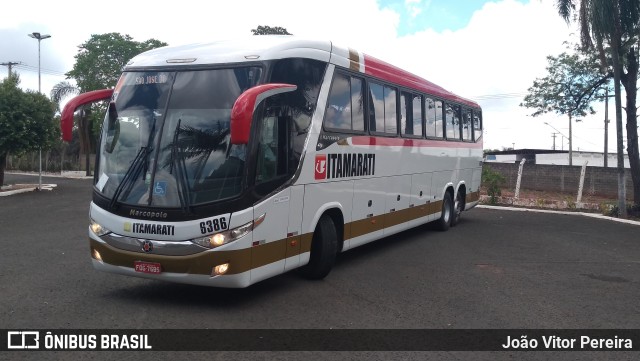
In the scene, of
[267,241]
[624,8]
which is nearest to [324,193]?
[267,241]

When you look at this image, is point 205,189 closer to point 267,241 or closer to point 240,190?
point 240,190

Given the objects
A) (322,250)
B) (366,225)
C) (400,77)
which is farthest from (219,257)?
(400,77)

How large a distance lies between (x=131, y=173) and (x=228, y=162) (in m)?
1.22

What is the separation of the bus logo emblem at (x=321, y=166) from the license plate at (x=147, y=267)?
2.59 m

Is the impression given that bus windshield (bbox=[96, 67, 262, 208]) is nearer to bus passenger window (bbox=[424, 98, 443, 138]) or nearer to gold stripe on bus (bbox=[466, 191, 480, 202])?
bus passenger window (bbox=[424, 98, 443, 138])

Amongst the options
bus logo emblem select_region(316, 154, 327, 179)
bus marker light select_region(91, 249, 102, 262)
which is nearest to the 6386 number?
bus marker light select_region(91, 249, 102, 262)

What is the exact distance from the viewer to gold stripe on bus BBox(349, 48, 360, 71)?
906 centimetres

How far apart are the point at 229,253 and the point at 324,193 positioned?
7.23 ft

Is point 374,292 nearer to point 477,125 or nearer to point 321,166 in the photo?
point 321,166

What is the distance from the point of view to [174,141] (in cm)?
672

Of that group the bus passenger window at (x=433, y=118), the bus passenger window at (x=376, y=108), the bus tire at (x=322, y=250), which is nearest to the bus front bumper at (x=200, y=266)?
the bus tire at (x=322, y=250)

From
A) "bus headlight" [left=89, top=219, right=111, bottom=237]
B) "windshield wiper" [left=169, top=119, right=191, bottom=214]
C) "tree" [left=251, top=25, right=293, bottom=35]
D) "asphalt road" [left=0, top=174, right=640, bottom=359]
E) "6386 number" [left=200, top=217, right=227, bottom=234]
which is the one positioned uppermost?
"tree" [left=251, top=25, right=293, bottom=35]

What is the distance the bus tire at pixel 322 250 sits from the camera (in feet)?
27.3

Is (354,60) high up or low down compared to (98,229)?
up
